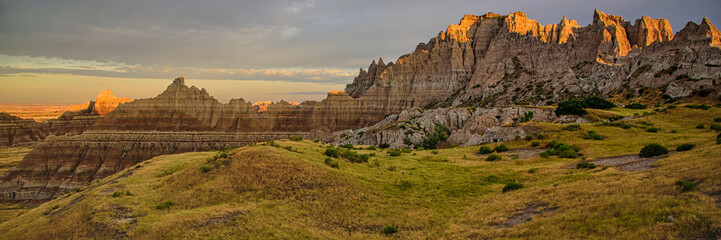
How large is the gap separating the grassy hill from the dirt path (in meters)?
0.62

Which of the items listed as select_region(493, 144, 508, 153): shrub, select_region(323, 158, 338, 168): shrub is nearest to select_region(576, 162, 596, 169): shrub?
select_region(493, 144, 508, 153): shrub

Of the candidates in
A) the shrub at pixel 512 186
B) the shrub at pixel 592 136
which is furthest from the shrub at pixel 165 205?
the shrub at pixel 592 136

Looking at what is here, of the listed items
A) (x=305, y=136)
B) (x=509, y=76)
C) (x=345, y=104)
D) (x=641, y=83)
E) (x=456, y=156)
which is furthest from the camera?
(x=345, y=104)

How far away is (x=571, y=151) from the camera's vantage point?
82.2 ft

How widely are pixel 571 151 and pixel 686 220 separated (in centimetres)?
1698

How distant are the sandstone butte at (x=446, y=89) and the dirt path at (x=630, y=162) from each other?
1318 inches

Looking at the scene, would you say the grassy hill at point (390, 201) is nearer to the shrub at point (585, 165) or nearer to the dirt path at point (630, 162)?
the shrub at point (585, 165)

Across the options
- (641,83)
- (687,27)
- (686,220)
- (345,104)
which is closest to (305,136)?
(345,104)

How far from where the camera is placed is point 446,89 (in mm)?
124000

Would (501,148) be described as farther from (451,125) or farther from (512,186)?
(451,125)

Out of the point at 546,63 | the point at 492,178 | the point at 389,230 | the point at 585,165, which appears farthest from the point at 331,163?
the point at 546,63

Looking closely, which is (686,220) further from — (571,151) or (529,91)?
(529,91)

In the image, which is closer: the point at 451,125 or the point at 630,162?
the point at 630,162

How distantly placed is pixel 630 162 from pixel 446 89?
352 ft
